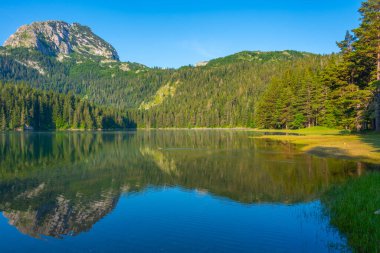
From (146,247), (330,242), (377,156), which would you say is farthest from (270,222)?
(377,156)

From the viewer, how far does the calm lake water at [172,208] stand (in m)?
15.7

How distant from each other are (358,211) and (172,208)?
1174cm

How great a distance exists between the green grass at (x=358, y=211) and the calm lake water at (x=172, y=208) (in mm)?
710

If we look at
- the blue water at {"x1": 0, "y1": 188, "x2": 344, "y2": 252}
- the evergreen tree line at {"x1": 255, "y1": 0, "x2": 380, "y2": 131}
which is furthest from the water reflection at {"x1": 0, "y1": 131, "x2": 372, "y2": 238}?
the evergreen tree line at {"x1": 255, "y1": 0, "x2": 380, "y2": 131}

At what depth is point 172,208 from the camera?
22297mm

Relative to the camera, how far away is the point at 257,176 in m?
32.4

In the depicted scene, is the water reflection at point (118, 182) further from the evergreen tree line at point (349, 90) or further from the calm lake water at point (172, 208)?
the evergreen tree line at point (349, 90)

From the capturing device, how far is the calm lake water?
15680 millimetres

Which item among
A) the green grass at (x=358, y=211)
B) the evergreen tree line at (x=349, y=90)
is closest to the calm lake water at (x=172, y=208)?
the green grass at (x=358, y=211)

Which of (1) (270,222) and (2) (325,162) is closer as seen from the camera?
(1) (270,222)

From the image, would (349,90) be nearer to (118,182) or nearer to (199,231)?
(118,182)

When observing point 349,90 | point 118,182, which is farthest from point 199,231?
point 349,90

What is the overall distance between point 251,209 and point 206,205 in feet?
10.8

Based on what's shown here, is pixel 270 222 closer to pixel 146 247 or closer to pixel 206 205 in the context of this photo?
pixel 206 205
